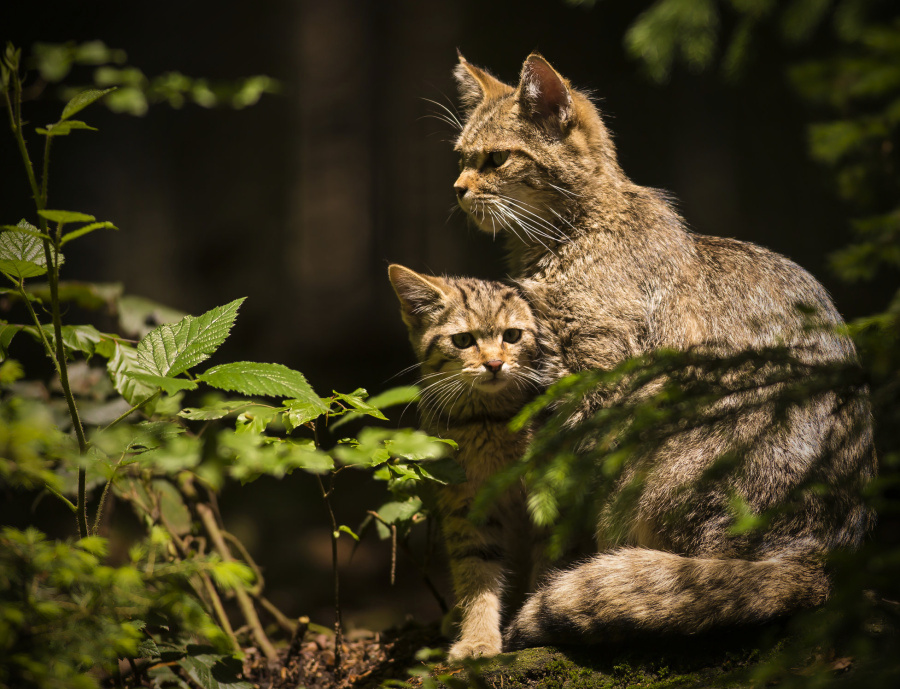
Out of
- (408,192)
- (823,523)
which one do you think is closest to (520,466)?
(823,523)

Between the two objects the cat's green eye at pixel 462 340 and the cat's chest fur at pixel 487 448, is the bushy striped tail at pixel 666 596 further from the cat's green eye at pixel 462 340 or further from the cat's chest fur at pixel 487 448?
the cat's green eye at pixel 462 340

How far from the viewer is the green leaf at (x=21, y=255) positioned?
75.7 inches

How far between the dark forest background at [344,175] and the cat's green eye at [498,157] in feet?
7.00

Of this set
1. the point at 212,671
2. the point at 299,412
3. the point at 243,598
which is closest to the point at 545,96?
the point at 299,412

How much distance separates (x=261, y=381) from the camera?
1935 millimetres

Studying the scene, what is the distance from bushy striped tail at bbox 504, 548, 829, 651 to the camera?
205 centimetres

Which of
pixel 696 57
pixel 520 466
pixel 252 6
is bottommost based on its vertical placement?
pixel 520 466

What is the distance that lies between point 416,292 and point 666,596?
1.63 m

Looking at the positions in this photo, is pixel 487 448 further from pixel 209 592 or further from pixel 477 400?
pixel 209 592

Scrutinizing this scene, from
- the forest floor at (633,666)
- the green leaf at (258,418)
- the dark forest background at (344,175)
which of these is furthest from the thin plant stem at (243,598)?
the dark forest background at (344,175)

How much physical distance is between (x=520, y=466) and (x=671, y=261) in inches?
62.5

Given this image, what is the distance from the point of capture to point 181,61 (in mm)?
4992

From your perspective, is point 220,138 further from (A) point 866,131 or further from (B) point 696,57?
(A) point 866,131

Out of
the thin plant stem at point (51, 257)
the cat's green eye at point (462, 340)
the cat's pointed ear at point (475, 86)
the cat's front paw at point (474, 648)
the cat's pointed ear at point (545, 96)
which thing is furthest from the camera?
the cat's pointed ear at point (475, 86)
